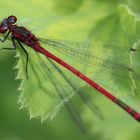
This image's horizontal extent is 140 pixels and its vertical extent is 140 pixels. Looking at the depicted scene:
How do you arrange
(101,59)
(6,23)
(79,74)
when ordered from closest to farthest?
(79,74)
(101,59)
(6,23)

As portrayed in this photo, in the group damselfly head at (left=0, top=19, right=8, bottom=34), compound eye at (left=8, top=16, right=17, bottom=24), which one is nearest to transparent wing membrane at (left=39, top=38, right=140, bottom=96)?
compound eye at (left=8, top=16, right=17, bottom=24)

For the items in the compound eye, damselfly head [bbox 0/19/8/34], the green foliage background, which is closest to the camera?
the green foliage background

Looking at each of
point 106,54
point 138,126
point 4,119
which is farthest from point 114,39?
point 4,119

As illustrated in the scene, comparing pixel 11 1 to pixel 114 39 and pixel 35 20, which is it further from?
pixel 114 39

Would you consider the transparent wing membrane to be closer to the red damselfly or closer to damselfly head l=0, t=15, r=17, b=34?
the red damselfly

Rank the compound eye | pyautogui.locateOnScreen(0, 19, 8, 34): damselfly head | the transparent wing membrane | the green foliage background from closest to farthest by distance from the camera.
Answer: the green foliage background
the transparent wing membrane
the compound eye
pyautogui.locateOnScreen(0, 19, 8, 34): damselfly head

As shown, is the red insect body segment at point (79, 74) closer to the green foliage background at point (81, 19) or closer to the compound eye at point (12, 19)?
the green foliage background at point (81, 19)

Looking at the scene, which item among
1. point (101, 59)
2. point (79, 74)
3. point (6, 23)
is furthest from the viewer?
point (6, 23)

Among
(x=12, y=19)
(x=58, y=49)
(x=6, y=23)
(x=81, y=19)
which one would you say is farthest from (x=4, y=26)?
(x=81, y=19)

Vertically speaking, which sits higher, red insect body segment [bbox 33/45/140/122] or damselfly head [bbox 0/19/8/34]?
damselfly head [bbox 0/19/8/34]

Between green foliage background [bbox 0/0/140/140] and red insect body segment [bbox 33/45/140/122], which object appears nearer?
green foliage background [bbox 0/0/140/140]

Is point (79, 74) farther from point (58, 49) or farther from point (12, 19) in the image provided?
point (12, 19)
